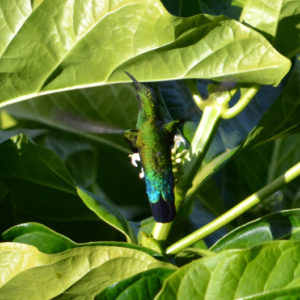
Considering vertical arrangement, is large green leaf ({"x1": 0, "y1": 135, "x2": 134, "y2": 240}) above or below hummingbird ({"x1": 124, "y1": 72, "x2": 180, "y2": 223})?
below

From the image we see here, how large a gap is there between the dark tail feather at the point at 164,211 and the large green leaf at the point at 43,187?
9cm

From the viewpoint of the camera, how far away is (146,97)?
120 cm

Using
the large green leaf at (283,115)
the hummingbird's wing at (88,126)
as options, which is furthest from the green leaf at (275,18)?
the hummingbird's wing at (88,126)

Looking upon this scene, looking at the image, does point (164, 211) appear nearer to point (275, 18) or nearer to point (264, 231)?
point (264, 231)

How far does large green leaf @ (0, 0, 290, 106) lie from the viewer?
1.11 m

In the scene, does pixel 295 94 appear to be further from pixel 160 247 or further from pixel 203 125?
pixel 160 247

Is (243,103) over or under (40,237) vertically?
over

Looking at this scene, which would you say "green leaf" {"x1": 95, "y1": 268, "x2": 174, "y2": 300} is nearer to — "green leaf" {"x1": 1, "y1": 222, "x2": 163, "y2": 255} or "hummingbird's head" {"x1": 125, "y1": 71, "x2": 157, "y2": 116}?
"green leaf" {"x1": 1, "y1": 222, "x2": 163, "y2": 255}

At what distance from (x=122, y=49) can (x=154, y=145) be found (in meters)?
0.19

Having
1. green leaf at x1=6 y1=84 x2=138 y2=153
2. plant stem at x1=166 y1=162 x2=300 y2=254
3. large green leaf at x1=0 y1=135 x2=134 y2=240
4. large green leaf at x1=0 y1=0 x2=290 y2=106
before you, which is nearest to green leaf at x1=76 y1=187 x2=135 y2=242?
large green leaf at x1=0 y1=135 x2=134 y2=240

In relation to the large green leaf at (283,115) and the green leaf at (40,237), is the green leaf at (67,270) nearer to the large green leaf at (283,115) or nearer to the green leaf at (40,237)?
the green leaf at (40,237)

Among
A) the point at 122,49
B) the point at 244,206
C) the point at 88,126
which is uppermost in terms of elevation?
the point at 122,49

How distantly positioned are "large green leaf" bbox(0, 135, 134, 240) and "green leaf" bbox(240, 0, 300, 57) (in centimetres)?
46

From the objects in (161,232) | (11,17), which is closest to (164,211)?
(161,232)
